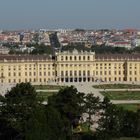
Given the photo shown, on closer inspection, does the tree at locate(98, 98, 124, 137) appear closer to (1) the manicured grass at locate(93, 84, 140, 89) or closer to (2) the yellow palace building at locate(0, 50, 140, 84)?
(1) the manicured grass at locate(93, 84, 140, 89)

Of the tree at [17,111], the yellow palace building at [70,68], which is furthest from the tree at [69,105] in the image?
the yellow palace building at [70,68]

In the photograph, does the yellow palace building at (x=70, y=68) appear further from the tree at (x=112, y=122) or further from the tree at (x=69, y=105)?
the tree at (x=112, y=122)

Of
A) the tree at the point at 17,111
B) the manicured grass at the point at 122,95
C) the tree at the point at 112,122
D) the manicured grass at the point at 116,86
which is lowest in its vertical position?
the manicured grass at the point at 116,86

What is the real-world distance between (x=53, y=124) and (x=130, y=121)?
5058 millimetres

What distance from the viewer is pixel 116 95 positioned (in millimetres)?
56156

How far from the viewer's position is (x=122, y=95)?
56250 mm

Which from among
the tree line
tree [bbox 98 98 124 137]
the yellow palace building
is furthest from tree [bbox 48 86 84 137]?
the yellow palace building

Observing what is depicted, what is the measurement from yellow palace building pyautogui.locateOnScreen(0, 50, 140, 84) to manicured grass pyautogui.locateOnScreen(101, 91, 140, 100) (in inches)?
633

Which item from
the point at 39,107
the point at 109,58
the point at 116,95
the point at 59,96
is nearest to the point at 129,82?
the point at 109,58

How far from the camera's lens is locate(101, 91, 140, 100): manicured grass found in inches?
2110

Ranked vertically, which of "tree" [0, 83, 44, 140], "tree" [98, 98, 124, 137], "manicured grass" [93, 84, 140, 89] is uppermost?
"tree" [0, 83, 44, 140]

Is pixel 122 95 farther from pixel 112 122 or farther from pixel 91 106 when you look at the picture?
pixel 112 122

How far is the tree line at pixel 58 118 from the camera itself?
29.6 meters

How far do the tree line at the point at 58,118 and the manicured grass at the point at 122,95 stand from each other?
15.8 meters
